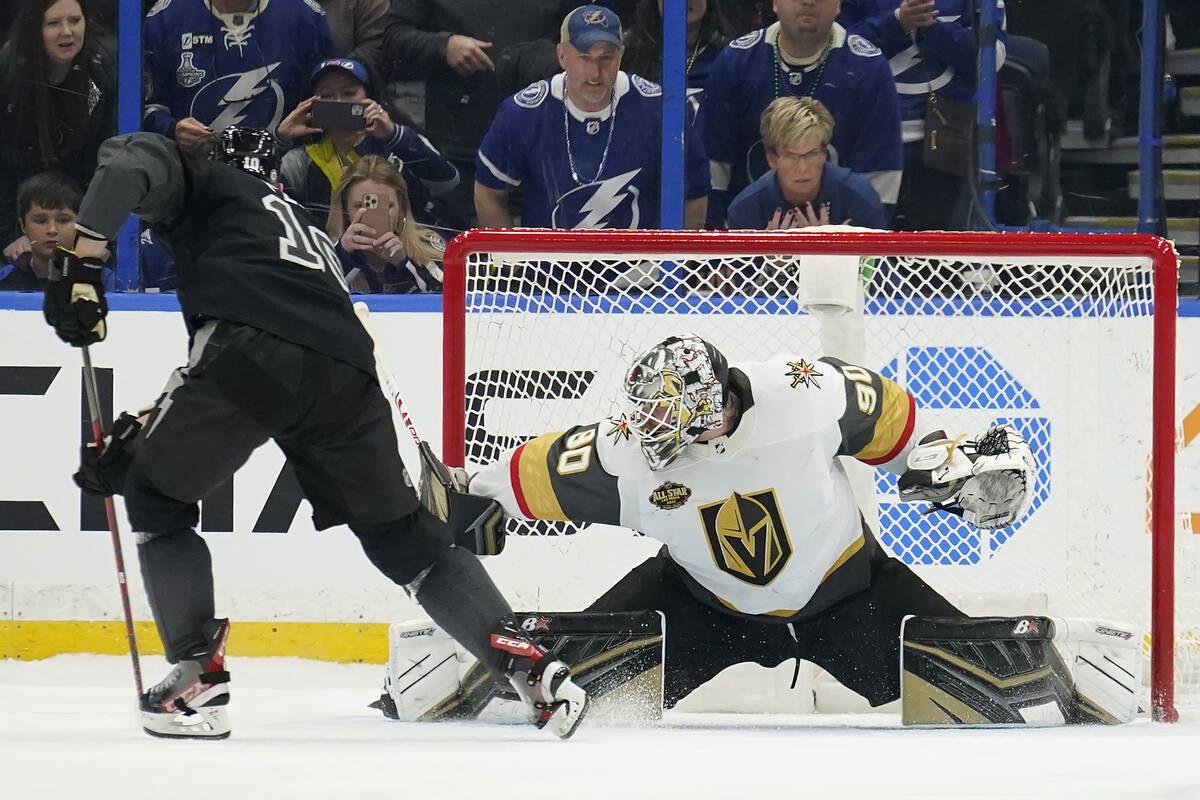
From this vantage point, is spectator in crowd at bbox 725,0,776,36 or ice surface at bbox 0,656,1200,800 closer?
ice surface at bbox 0,656,1200,800

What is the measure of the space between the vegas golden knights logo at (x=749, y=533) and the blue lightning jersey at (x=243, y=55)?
225cm

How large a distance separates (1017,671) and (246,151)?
1.61m

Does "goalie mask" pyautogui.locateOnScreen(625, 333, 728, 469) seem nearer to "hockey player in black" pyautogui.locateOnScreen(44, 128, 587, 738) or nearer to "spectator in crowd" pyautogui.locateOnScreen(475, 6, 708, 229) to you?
"hockey player in black" pyautogui.locateOnScreen(44, 128, 587, 738)

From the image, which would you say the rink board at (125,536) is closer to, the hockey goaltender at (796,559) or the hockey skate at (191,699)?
the hockey goaltender at (796,559)

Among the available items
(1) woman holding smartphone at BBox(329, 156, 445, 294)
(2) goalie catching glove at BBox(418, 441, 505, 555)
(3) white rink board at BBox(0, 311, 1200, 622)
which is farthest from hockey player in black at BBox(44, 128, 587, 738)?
(1) woman holding smartphone at BBox(329, 156, 445, 294)

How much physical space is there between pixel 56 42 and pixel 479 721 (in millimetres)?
2571

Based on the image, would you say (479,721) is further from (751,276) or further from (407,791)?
(751,276)

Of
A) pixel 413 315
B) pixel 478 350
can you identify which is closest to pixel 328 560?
pixel 413 315

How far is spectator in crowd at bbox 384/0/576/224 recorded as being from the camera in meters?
4.38

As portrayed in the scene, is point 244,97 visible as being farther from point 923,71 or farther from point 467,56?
point 923,71

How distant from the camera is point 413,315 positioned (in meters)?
4.00

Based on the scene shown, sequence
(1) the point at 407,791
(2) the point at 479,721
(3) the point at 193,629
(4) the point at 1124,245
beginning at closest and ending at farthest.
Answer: (1) the point at 407,791
(3) the point at 193,629
(2) the point at 479,721
(4) the point at 1124,245

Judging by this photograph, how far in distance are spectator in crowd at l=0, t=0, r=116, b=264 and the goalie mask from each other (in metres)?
2.35

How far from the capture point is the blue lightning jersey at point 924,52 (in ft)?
14.3
